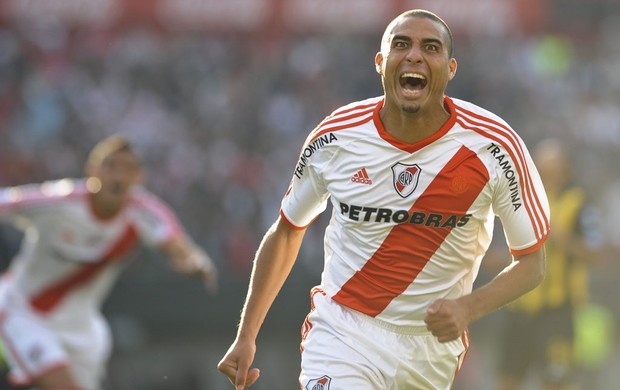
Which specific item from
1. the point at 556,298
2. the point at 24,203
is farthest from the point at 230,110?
the point at 24,203

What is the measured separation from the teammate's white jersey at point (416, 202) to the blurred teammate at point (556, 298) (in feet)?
16.7

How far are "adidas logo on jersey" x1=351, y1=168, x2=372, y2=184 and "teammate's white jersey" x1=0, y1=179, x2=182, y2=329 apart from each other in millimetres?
4236

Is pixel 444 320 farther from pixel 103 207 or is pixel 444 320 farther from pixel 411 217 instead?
pixel 103 207

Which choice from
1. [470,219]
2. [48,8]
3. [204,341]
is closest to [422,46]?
[470,219]

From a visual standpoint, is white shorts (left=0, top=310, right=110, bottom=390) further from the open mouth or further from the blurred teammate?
the open mouth

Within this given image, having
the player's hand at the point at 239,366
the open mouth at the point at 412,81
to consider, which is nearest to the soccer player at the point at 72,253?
the player's hand at the point at 239,366

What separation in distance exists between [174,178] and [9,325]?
8.43 metres

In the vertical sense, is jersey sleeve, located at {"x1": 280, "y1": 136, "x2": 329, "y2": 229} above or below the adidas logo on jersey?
below

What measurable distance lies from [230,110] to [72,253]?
1064cm

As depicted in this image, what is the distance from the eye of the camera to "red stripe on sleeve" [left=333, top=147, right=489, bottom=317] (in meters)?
4.70

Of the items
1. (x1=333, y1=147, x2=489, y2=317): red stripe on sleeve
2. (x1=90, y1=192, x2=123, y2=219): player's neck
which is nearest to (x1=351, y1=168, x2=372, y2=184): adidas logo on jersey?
(x1=333, y1=147, x2=489, y2=317): red stripe on sleeve

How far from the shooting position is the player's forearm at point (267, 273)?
16.4ft

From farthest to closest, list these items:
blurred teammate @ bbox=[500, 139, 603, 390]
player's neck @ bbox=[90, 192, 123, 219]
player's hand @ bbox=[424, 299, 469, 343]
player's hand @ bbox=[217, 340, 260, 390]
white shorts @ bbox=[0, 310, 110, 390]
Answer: blurred teammate @ bbox=[500, 139, 603, 390], player's neck @ bbox=[90, 192, 123, 219], white shorts @ bbox=[0, 310, 110, 390], player's hand @ bbox=[217, 340, 260, 390], player's hand @ bbox=[424, 299, 469, 343]

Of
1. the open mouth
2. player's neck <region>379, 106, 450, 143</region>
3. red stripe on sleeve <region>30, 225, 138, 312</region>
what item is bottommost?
red stripe on sleeve <region>30, 225, 138, 312</region>
